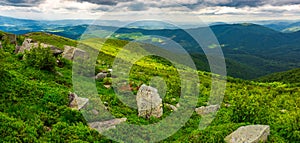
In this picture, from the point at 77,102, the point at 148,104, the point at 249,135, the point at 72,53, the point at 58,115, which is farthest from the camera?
the point at 72,53

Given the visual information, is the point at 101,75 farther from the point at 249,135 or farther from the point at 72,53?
the point at 249,135

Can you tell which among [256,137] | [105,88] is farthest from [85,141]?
[105,88]

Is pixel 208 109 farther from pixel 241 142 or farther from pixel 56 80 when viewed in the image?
pixel 56 80

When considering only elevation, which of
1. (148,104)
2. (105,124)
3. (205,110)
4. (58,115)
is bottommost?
(205,110)

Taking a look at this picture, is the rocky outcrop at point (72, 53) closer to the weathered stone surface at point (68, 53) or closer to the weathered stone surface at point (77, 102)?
the weathered stone surface at point (68, 53)

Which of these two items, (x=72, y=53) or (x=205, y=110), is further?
(x=72, y=53)

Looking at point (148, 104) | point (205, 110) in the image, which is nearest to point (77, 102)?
point (148, 104)

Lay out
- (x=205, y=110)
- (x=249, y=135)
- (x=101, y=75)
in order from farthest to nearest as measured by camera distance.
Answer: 1. (x=101, y=75)
2. (x=205, y=110)
3. (x=249, y=135)

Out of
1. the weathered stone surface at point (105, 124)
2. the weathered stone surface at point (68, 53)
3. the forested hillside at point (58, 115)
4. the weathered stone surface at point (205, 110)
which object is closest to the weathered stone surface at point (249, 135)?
the forested hillside at point (58, 115)
